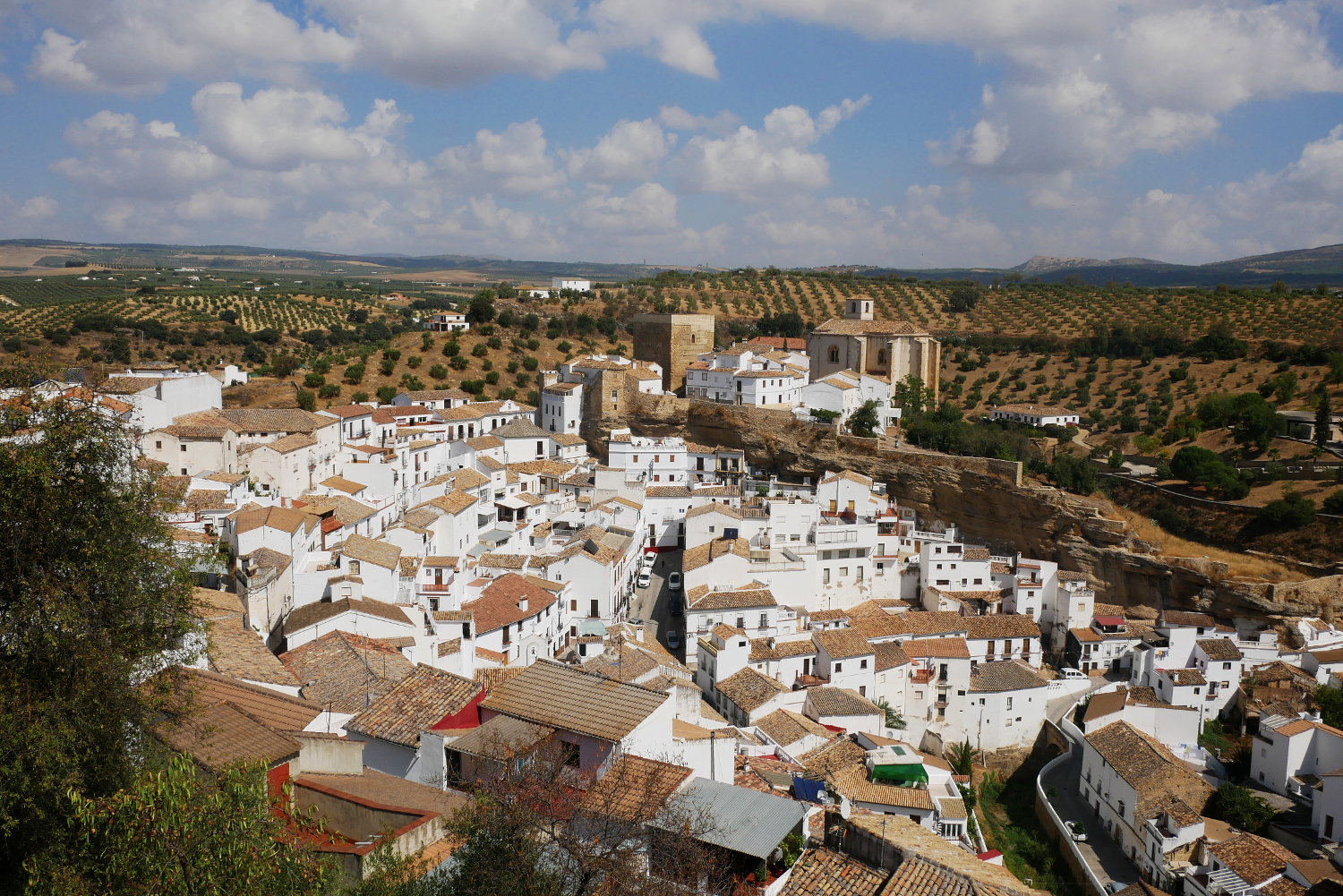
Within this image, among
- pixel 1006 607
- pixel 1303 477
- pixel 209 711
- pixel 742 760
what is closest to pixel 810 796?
pixel 742 760

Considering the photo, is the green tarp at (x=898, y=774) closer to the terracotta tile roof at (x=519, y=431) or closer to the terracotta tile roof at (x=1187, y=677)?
the terracotta tile roof at (x=1187, y=677)

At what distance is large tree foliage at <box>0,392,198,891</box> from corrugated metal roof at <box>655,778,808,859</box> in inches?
182

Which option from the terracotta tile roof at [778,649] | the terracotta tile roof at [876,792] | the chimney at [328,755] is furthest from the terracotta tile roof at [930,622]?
the chimney at [328,755]

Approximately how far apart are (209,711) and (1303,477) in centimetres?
3410

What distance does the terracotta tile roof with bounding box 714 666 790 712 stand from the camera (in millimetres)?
21141

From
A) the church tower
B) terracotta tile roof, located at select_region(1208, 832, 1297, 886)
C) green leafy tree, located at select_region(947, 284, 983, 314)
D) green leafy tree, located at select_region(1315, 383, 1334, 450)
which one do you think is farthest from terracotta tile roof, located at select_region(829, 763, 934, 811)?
green leafy tree, located at select_region(947, 284, 983, 314)

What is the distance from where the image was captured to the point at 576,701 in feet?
33.0

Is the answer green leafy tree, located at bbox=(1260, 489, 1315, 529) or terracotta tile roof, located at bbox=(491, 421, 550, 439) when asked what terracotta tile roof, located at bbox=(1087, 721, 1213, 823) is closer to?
green leafy tree, located at bbox=(1260, 489, 1315, 529)

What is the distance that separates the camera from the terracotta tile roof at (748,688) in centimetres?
2114

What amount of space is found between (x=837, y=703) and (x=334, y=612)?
1104 centimetres

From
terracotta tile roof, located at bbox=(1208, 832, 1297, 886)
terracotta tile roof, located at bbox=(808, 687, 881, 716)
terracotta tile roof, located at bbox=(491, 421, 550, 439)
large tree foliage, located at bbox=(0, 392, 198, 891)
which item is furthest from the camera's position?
terracotta tile roof, located at bbox=(491, 421, 550, 439)

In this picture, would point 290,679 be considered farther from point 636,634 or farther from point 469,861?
point 636,634

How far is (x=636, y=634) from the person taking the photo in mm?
23750

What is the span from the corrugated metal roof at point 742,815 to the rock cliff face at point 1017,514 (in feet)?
79.6
